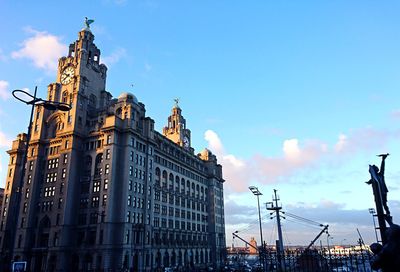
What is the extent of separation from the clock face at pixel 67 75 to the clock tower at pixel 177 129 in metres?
47.1

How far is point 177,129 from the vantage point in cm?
12962

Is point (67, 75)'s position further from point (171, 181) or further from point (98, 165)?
point (171, 181)

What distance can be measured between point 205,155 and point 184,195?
1226 inches

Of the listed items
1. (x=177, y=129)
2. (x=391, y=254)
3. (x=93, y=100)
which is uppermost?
(x=177, y=129)

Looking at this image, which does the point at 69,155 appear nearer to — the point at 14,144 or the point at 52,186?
the point at 52,186

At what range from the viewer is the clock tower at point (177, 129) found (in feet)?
421

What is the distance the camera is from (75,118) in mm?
81625

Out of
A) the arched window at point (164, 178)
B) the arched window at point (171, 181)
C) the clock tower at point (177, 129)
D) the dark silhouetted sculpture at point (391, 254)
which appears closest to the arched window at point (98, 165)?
the arched window at point (164, 178)

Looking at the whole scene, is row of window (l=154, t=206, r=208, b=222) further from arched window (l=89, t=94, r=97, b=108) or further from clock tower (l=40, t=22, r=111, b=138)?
arched window (l=89, t=94, r=97, b=108)

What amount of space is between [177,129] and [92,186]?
55.8m

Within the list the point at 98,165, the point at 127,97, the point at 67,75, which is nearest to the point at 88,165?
the point at 98,165

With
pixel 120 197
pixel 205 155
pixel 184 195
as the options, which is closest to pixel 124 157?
pixel 120 197

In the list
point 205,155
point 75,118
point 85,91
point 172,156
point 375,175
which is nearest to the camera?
point 375,175

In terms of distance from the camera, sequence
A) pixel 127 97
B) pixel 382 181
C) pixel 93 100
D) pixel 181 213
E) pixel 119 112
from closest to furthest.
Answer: pixel 382 181 < pixel 119 112 < pixel 127 97 < pixel 93 100 < pixel 181 213
